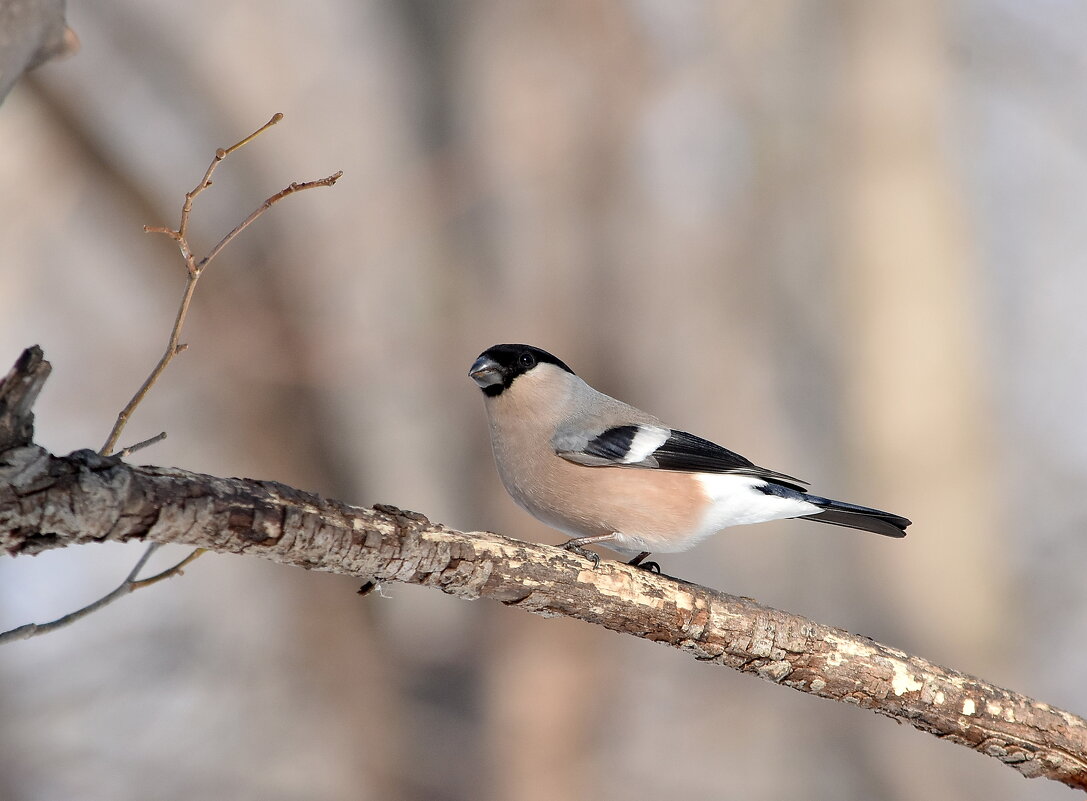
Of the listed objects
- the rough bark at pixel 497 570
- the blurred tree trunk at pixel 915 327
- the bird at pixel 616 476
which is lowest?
the rough bark at pixel 497 570

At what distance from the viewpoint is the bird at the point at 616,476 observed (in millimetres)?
3334

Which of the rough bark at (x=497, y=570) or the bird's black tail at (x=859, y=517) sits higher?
the bird's black tail at (x=859, y=517)

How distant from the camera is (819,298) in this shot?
9.66 metres


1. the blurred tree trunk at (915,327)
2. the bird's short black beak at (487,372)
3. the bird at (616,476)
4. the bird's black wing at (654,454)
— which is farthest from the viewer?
the blurred tree trunk at (915,327)

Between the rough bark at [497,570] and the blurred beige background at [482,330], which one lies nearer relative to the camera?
the rough bark at [497,570]

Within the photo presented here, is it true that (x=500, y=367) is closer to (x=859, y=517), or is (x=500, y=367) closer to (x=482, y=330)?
(x=859, y=517)

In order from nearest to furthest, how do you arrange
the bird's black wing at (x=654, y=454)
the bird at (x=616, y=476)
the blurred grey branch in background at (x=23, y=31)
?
the blurred grey branch in background at (x=23, y=31)
the bird at (x=616, y=476)
the bird's black wing at (x=654, y=454)

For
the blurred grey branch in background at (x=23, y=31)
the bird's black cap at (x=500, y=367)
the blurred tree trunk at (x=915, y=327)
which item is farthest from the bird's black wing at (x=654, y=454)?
the blurred tree trunk at (x=915, y=327)

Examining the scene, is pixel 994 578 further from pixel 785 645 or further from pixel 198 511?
pixel 198 511

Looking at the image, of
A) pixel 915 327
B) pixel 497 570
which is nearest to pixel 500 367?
pixel 497 570

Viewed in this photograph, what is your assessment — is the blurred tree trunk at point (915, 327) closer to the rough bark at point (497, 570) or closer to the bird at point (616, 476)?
the bird at point (616, 476)

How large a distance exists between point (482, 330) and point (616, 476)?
139 inches

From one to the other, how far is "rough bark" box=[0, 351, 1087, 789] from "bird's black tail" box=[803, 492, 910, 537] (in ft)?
2.31

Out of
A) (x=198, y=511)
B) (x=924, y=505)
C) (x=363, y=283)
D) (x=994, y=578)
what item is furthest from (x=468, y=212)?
(x=198, y=511)
